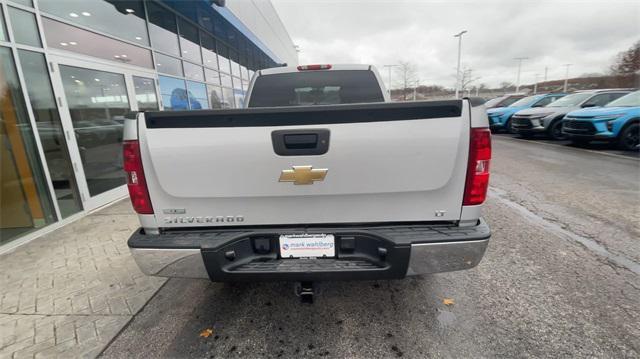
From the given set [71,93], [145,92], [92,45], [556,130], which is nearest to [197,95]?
[145,92]

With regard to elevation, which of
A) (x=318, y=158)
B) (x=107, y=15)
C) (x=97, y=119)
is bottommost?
(x=318, y=158)

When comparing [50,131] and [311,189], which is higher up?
[50,131]

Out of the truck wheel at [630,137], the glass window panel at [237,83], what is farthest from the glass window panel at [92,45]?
the truck wheel at [630,137]

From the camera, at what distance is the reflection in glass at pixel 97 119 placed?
485 cm

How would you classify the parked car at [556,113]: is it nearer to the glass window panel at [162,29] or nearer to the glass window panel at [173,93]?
the glass window panel at [173,93]

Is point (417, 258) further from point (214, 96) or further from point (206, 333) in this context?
point (214, 96)

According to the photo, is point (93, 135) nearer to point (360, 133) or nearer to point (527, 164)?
point (360, 133)

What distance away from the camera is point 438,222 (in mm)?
1896

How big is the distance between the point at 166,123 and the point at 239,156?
489 mm

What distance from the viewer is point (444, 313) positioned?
2.34 m

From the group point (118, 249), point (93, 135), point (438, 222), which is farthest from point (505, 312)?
point (93, 135)

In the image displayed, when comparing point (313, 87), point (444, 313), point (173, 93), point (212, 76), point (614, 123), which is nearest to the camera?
point (444, 313)

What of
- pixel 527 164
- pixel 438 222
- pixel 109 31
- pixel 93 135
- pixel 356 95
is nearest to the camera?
pixel 438 222

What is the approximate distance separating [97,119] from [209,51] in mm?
6477
